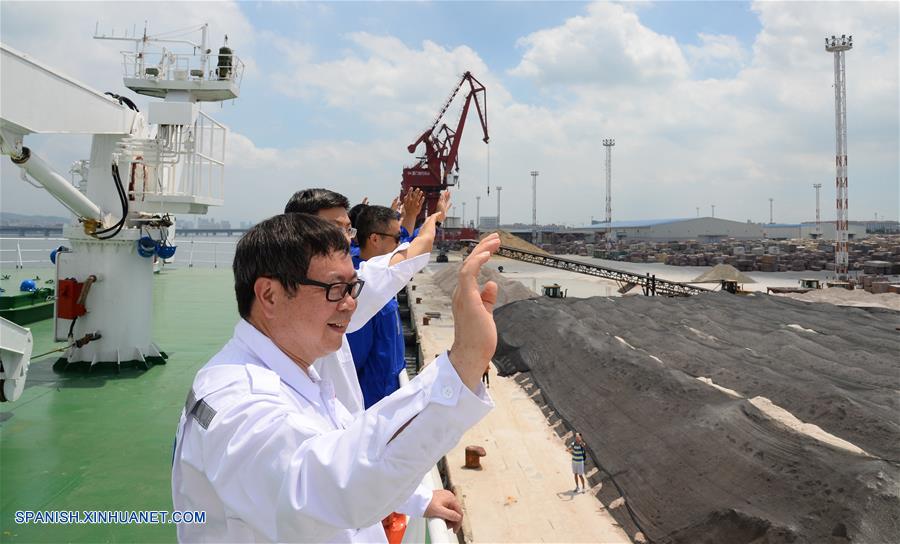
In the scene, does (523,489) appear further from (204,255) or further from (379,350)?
(204,255)

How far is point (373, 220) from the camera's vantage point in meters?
3.31

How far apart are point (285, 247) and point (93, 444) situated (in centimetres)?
742

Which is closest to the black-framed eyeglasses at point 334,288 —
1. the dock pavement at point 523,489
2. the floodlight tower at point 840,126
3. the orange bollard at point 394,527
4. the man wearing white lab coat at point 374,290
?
the man wearing white lab coat at point 374,290

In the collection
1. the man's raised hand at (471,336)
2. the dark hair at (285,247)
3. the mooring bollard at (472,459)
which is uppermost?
the dark hair at (285,247)

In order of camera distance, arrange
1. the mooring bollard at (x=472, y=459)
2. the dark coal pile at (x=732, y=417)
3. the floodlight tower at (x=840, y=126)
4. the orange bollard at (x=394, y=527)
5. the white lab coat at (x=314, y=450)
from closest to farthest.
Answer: the white lab coat at (x=314, y=450) → the orange bollard at (x=394, y=527) → the dark coal pile at (x=732, y=417) → the mooring bollard at (x=472, y=459) → the floodlight tower at (x=840, y=126)

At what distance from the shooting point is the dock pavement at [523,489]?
18.8 feet

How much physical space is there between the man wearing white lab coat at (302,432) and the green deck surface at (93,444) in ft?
15.9

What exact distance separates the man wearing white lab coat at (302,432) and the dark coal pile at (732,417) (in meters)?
4.89

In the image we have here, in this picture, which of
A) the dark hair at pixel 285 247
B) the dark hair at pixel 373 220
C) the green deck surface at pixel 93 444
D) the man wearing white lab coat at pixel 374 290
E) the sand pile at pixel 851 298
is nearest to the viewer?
the dark hair at pixel 285 247

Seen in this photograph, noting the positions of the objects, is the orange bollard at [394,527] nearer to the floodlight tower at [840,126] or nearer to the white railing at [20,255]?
the white railing at [20,255]

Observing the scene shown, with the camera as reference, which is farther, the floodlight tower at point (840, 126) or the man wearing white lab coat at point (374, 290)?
the floodlight tower at point (840, 126)

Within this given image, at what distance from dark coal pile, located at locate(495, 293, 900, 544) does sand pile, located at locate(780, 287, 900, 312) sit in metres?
8.42

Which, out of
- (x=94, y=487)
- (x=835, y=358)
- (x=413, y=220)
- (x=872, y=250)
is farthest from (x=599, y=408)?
(x=872, y=250)

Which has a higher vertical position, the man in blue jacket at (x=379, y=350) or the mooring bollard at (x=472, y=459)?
the man in blue jacket at (x=379, y=350)
